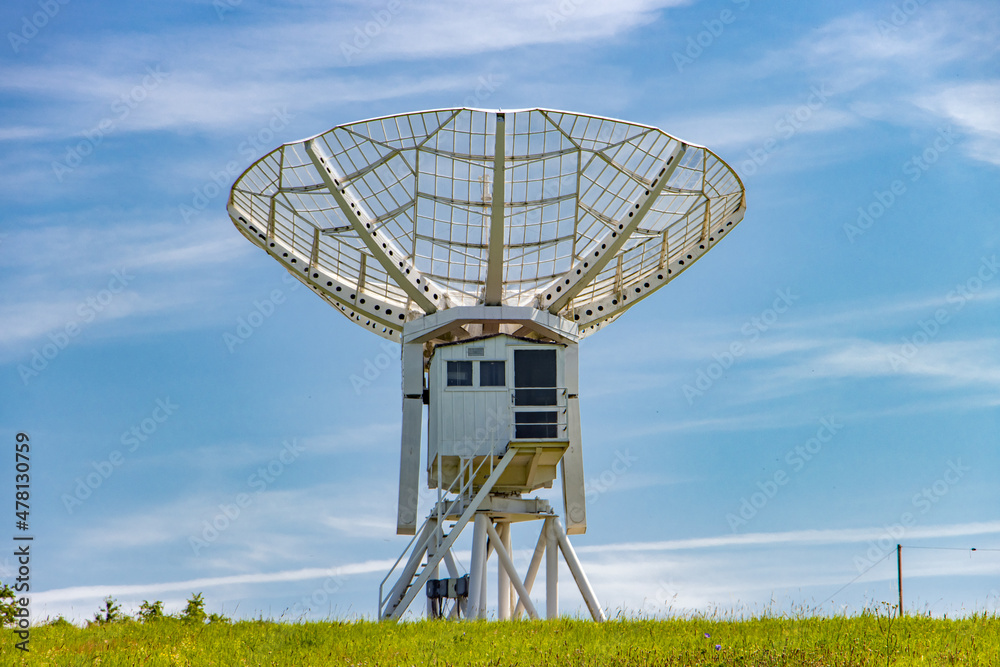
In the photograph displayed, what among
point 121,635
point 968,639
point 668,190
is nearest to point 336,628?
point 121,635

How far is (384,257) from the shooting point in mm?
28141

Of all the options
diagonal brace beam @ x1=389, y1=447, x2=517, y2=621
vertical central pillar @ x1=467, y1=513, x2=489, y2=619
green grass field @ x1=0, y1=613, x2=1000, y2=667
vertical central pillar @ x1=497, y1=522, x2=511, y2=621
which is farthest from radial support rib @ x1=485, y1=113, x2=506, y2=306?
green grass field @ x1=0, y1=613, x2=1000, y2=667

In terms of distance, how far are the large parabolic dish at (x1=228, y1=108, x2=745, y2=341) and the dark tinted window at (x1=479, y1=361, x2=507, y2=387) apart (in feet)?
5.69

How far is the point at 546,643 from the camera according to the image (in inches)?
605

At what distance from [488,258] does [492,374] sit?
2.89 meters

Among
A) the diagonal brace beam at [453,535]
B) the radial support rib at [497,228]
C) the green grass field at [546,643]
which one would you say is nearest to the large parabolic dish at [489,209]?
A: the radial support rib at [497,228]

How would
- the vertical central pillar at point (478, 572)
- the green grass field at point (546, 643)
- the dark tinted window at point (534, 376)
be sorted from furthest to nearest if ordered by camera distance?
the dark tinted window at point (534, 376) → the vertical central pillar at point (478, 572) → the green grass field at point (546, 643)

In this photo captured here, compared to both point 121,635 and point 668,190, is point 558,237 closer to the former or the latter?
point 668,190

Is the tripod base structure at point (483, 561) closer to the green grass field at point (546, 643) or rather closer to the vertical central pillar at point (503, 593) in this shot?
the vertical central pillar at point (503, 593)

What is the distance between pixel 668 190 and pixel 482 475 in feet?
28.2

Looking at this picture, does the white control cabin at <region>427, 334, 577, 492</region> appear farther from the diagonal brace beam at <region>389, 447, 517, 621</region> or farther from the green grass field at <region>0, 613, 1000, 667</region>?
the green grass field at <region>0, 613, 1000, 667</region>

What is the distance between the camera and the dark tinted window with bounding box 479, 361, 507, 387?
2802 cm

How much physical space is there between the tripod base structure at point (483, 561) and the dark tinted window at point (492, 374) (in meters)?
1.79

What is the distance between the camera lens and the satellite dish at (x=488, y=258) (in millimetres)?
27328
